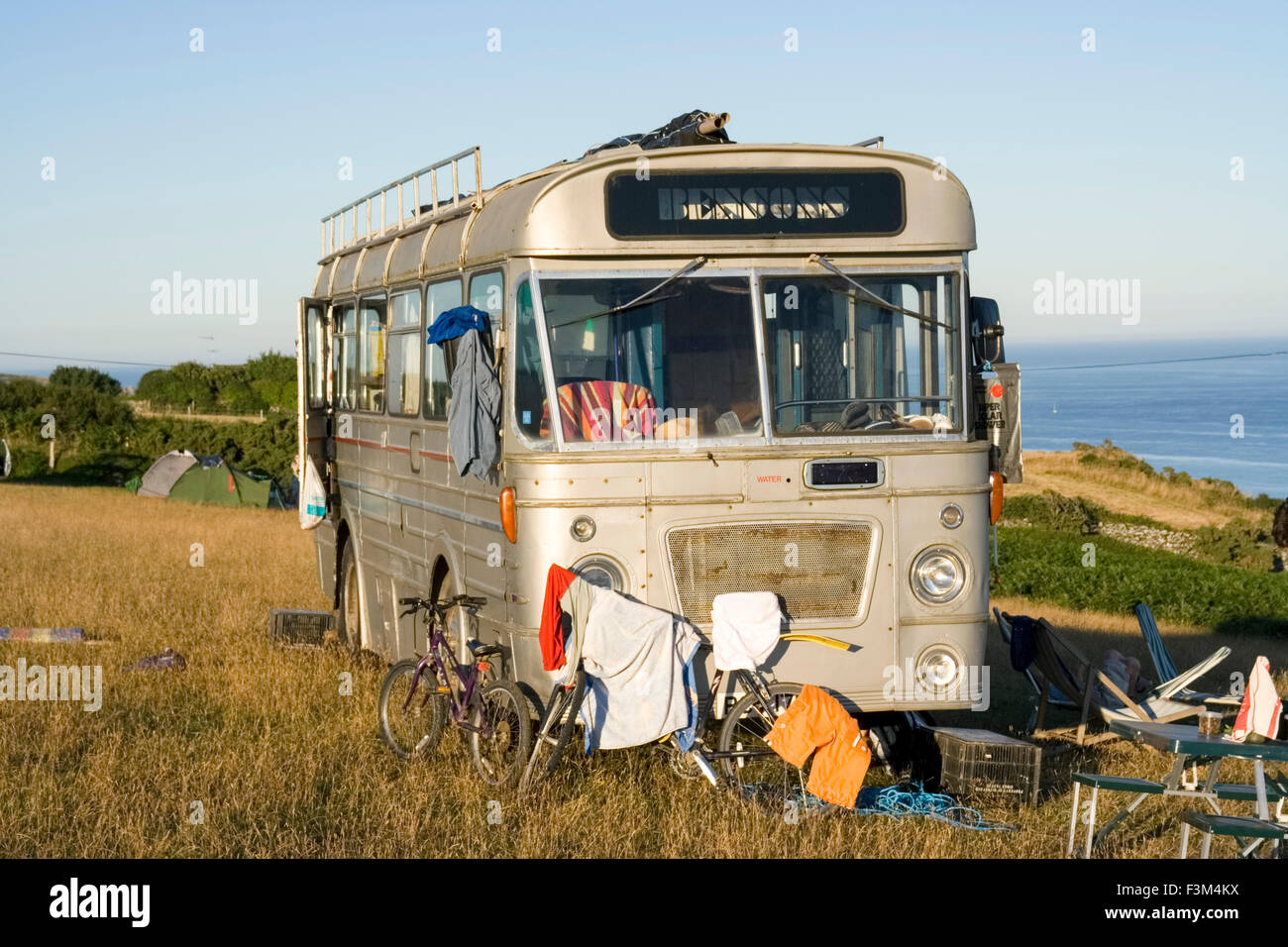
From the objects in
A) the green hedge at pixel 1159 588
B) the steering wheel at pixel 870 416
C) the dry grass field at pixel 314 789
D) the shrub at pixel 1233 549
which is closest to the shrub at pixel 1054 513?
the shrub at pixel 1233 549

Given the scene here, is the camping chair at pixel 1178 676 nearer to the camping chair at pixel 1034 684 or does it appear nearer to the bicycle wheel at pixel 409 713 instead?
the camping chair at pixel 1034 684

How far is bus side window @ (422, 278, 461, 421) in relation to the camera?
9.89 metres

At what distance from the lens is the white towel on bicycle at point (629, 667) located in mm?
8164

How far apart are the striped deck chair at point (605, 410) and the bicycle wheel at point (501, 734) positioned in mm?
1422

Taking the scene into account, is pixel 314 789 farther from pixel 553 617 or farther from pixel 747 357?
pixel 747 357

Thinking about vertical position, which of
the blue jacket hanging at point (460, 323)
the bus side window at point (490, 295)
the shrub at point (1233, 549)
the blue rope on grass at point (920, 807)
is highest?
the bus side window at point (490, 295)

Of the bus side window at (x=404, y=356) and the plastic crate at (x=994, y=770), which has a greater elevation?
the bus side window at (x=404, y=356)

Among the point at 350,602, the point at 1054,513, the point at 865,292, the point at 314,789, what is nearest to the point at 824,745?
the point at 865,292

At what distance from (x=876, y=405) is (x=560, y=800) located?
2.72 m

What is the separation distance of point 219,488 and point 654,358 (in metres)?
34.9

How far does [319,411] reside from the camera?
14086mm

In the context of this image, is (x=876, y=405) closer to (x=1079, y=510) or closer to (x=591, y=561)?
(x=591, y=561)

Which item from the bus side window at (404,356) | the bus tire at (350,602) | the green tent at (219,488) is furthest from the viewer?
the green tent at (219,488)

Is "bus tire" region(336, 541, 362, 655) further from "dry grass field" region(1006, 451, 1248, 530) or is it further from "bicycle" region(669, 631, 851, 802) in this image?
"dry grass field" region(1006, 451, 1248, 530)
